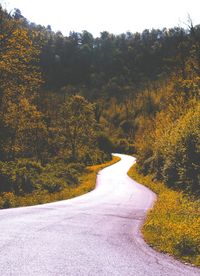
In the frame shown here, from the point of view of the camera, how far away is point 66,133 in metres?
63.1

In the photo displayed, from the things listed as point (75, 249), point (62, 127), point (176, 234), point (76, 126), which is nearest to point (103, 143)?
point (76, 126)

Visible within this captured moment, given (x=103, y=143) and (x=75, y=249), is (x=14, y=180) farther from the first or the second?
(x=103, y=143)

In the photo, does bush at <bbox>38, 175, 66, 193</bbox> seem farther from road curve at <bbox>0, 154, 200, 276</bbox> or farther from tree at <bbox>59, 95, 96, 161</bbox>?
tree at <bbox>59, 95, 96, 161</bbox>

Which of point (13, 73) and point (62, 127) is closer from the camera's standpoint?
point (13, 73)

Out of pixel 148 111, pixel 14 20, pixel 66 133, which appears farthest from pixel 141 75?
pixel 14 20

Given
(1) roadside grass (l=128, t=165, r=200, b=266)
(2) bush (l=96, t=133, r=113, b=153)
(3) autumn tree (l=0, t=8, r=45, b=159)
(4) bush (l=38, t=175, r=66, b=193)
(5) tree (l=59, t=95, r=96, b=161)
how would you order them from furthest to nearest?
(2) bush (l=96, t=133, r=113, b=153) < (5) tree (l=59, t=95, r=96, b=161) < (4) bush (l=38, t=175, r=66, b=193) < (3) autumn tree (l=0, t=8, r=45, b=159) < (1) roadside grass (l=128, t=165, r=200, b=266)

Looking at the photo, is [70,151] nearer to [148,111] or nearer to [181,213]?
[181,213]

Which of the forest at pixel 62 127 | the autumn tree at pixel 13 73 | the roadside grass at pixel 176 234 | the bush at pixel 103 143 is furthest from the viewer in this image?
the bush at pixel 103 143

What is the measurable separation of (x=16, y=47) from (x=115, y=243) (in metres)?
19.0

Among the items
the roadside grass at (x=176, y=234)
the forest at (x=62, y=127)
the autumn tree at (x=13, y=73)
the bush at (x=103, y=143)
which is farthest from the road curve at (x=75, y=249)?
the bush at (x=103, y=143)

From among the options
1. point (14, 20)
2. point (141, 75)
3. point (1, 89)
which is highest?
point (141, 75)

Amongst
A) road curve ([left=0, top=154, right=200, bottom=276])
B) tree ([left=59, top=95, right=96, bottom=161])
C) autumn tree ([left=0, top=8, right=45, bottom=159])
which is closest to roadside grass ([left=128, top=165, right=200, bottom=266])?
road curve ([left=0, top=154, right=200, bottom=276])

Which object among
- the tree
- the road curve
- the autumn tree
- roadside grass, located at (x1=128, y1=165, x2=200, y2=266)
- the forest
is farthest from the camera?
the tree

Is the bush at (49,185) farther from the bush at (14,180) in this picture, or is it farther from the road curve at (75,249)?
the road curve at (75,249)
